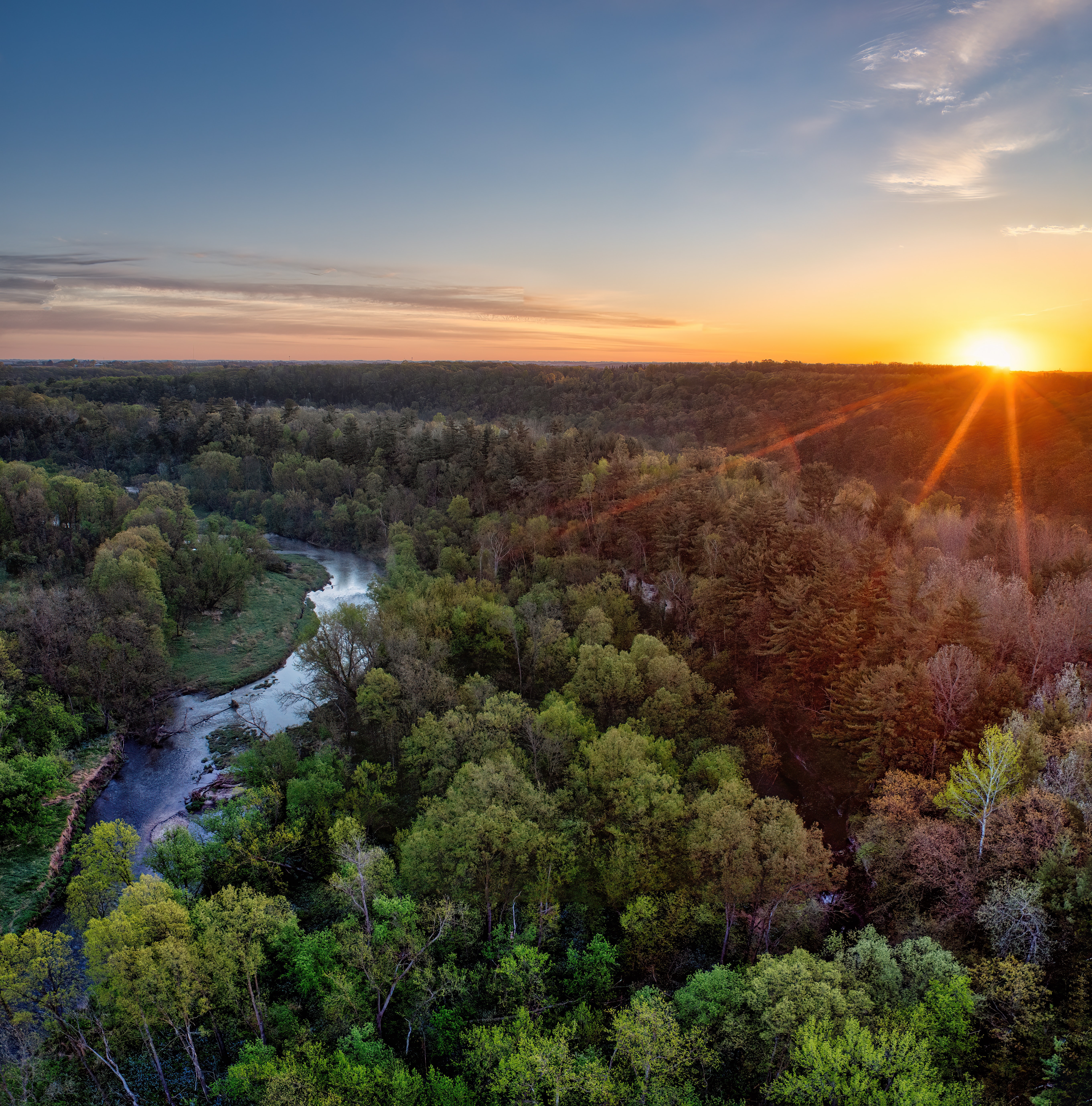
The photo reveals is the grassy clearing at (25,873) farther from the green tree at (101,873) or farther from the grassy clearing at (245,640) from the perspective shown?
the grassy clearing at (245,640)

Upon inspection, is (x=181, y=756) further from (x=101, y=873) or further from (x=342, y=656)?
(x=101, y=873)

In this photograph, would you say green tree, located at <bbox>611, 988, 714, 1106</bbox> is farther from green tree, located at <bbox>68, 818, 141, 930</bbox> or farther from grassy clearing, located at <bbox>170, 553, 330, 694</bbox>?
grassy clearing, located at <bbox>170, 553, 330, 694</bbox>

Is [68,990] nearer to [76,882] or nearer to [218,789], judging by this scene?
[76,882]

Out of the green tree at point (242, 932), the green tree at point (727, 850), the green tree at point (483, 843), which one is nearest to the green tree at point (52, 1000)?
the green tree at point (242, 932)

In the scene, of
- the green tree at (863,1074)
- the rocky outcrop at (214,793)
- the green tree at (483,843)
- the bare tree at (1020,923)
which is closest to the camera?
the green tree at (863,1074)

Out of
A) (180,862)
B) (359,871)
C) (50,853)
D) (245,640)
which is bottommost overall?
(50,853)

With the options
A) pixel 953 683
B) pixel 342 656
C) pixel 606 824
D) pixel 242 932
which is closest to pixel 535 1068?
pixel 242 932
